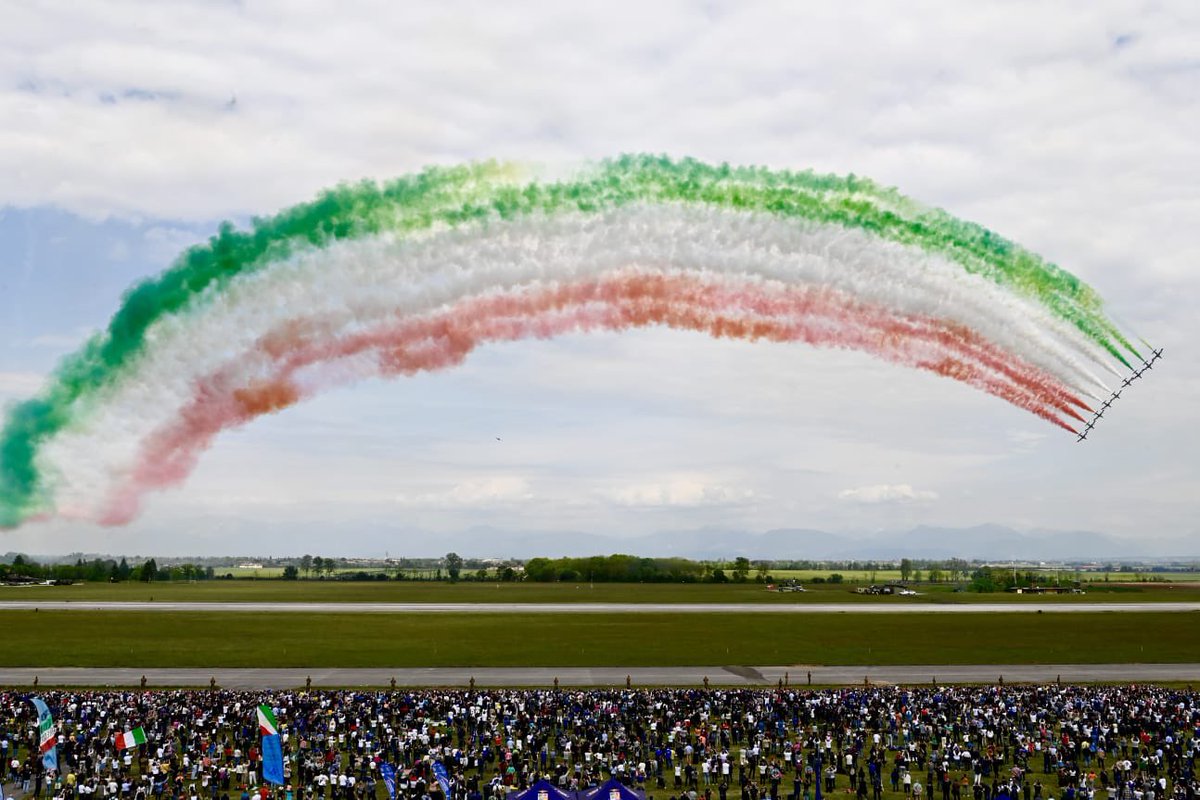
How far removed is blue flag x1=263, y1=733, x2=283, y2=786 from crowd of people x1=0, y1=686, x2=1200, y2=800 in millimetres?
1558

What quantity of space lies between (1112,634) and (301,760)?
2623 inches

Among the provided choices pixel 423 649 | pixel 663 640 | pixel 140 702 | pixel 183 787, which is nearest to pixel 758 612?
pixel 663 640

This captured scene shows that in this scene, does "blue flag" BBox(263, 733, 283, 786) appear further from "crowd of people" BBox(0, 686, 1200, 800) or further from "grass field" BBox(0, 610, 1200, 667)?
"grass field" BBox(0, 610, 1200, 667)

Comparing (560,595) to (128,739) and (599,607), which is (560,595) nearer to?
(599,607)

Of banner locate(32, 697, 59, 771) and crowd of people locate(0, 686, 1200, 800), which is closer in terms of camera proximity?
banner locate(32, 697, 59, 771)

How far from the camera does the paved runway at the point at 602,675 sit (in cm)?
5200

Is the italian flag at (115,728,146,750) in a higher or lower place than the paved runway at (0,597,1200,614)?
higher

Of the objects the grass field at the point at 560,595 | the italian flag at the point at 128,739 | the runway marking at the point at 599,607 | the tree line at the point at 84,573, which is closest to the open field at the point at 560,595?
the grass field at the point at 560,595

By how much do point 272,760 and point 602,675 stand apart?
31.5m

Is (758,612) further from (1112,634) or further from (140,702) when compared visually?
(140,702)

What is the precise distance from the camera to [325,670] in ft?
187

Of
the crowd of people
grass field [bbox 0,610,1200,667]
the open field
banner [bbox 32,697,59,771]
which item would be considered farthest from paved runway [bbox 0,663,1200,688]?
the open field

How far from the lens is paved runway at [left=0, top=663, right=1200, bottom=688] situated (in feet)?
171

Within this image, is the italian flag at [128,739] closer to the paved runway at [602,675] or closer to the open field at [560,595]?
the paved runway at [602,675]
